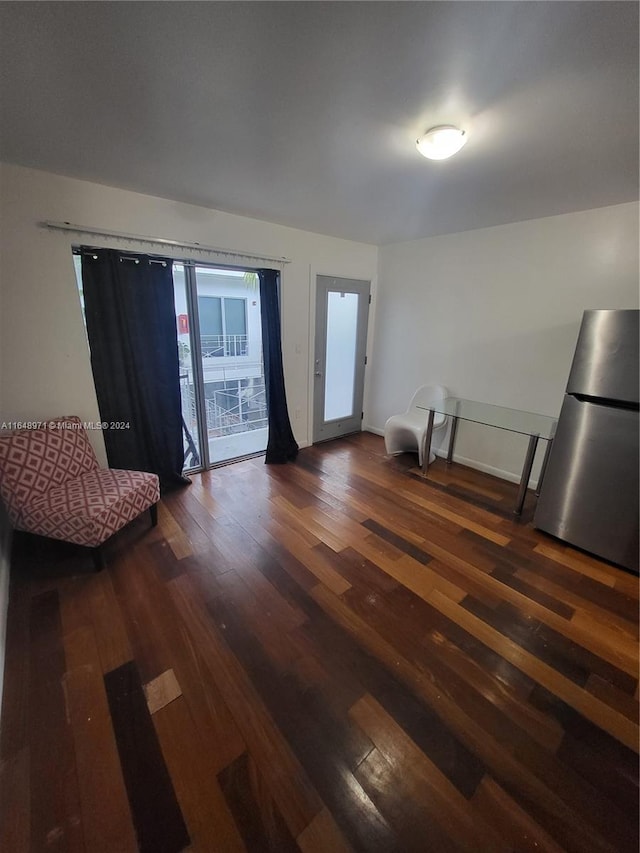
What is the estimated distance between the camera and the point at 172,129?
1.59m

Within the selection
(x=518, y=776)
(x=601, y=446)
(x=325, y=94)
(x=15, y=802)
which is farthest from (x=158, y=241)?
(x=518, y=776)

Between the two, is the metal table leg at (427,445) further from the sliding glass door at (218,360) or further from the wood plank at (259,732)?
the wood plank at (259,732)

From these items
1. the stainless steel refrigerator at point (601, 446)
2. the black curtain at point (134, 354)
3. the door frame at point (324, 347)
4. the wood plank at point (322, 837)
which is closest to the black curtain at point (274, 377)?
the door frame at point (324, 347)

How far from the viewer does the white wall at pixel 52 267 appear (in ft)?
6.82

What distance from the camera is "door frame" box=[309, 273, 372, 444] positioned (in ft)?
12.2

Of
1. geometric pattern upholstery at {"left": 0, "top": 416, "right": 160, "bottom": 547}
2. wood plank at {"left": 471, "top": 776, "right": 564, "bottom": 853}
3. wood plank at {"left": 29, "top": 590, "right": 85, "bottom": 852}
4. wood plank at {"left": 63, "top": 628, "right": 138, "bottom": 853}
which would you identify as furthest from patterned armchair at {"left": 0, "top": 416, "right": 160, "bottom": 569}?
wood plank at {"left": 471, "top": 776, "right": 564, "bottom": 853}

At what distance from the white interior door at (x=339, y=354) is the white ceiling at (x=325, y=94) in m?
1.58

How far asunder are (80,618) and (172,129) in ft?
8.27

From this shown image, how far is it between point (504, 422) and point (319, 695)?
253cm

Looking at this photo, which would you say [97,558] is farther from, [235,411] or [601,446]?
[601,446]

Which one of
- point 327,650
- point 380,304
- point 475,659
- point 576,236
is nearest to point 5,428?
point 327,650

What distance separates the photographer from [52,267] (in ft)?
7.27

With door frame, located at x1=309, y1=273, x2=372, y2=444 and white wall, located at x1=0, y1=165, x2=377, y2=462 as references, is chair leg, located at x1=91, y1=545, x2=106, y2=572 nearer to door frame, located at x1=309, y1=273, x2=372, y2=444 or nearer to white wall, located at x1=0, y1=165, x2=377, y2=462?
white wall, located at x1=0, y1=165, x2=377, y2=462

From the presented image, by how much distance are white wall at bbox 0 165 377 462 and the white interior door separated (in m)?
1.35
